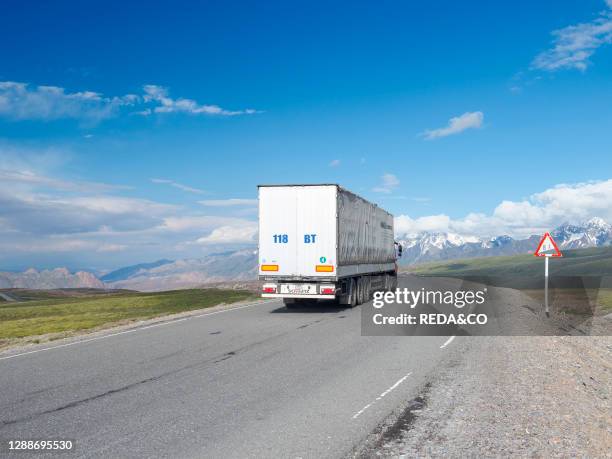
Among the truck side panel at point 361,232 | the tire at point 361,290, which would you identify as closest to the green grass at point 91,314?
the tire at point 361,290

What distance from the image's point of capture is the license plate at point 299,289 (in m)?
20.4

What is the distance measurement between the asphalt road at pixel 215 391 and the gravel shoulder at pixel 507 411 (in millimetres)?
430

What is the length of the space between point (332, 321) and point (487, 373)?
853cm

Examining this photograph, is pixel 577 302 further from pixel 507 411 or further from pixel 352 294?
pixel 507 411

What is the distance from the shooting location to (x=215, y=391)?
8.34m

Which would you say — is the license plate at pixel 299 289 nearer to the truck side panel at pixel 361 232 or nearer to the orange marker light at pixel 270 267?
the orange marker light at pixel 270 267

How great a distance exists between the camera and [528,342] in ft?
43.1

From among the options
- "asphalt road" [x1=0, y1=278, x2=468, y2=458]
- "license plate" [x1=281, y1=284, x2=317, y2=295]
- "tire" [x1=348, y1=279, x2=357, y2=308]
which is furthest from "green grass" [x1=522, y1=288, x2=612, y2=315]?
"asphalt road" [x1=0, y1=278, x2=468, y2=458]

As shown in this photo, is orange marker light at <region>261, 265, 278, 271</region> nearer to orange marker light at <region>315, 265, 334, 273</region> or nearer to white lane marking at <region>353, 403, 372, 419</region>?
orange marker light at <region>315, 265, 334, 273</region>

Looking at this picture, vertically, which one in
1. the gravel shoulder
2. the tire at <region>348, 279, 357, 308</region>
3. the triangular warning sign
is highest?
the triangular warning sign

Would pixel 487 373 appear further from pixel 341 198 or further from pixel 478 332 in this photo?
pixel 341 198

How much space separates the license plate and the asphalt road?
5.65 metres

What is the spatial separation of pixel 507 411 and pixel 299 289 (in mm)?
13787

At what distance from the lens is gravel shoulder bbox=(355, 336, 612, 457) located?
5.80 m
